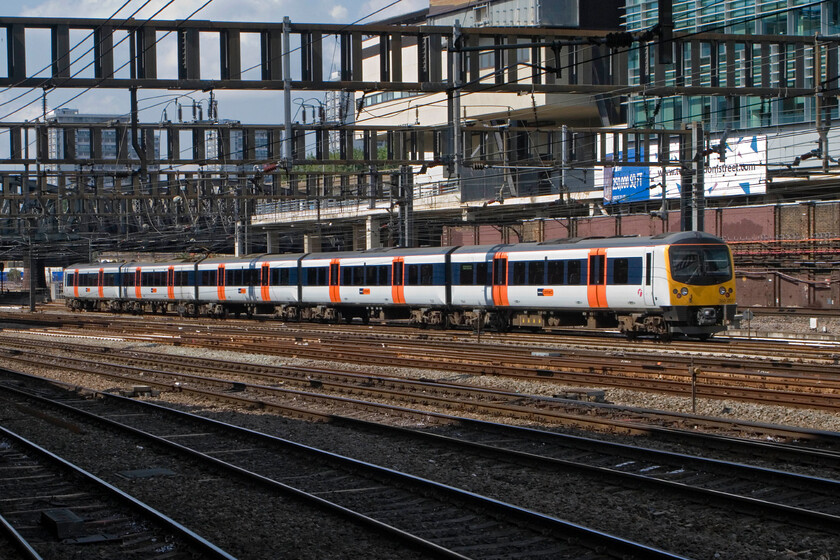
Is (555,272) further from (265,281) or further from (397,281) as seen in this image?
(265,281)

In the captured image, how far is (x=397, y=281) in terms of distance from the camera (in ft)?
114

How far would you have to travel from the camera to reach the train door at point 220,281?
46.7 meters

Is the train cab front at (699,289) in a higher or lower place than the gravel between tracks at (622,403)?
higher

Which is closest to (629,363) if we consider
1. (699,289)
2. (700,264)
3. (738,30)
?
(699,289)

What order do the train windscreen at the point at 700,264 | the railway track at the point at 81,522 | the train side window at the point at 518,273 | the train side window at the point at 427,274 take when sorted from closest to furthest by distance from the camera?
the railway track at the point at 81,522, the train windscreen at the point at 700,264, the train side window at the point at 518,273, the train side window at the point at 427,274

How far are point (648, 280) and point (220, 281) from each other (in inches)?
1057

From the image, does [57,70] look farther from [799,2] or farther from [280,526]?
[799,2]

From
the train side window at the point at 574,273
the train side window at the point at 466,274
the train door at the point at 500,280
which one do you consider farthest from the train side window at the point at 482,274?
the train side window at the point at 574,273

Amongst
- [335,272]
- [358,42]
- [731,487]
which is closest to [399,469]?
[731,487]

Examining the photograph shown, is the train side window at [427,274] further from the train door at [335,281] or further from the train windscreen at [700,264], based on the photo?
the train windscreen at [700,264]

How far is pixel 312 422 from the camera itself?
47.1 ft

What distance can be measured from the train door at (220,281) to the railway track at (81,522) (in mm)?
36048

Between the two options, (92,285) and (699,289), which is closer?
(699,289)

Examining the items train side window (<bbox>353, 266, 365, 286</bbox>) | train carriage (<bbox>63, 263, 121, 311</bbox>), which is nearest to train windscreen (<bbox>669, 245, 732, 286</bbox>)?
train side window (<bbox>353, 266, 365, 286</bbox>)
